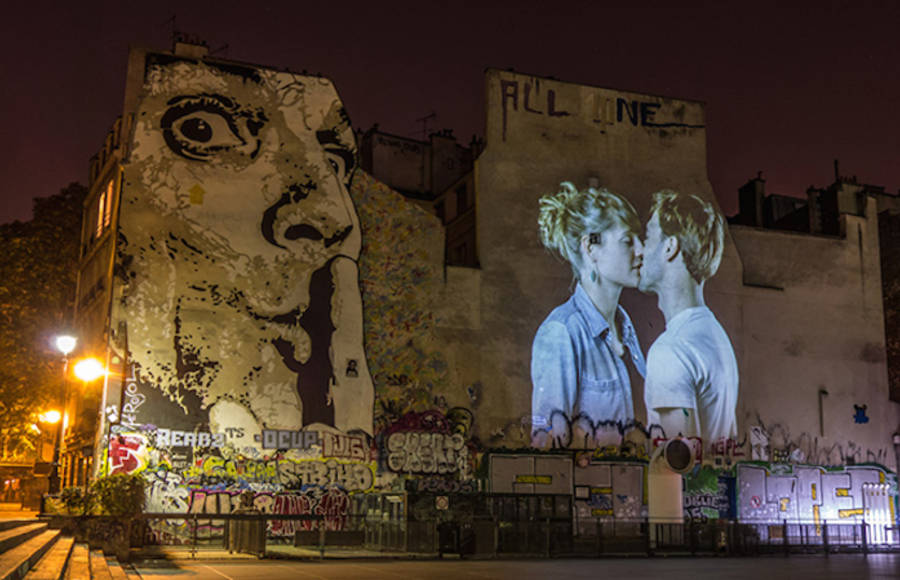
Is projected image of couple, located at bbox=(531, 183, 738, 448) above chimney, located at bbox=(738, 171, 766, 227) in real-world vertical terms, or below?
below

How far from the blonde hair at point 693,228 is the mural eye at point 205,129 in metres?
16.2

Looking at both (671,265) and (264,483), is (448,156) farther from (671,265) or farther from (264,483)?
(264,483)

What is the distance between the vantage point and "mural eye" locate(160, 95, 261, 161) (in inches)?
1220

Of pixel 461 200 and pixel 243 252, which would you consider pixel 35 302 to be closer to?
pixel 243 252

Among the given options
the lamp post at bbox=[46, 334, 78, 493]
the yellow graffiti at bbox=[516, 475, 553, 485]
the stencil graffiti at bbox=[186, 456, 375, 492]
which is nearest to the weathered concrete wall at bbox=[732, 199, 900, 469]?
the yellow graffiti at bbox=[516, 475, 553, 485]

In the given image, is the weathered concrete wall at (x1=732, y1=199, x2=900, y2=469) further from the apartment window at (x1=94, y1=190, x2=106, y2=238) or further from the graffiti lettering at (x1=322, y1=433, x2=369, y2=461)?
the apartment window at (x1=94, y1=190, x2=106, y2=238)

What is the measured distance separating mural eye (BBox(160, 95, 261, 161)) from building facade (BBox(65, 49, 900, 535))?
0.23 feet

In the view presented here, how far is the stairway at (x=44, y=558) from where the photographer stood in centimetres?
1050

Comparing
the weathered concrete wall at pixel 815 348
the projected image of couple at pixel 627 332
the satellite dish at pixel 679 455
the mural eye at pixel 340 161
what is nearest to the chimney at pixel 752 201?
the weathered concrete wall at pixel 815 348

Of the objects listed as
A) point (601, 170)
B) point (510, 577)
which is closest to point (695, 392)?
point (601, 170)

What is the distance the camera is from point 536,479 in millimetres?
33625

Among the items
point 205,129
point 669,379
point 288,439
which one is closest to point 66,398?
point 288,439

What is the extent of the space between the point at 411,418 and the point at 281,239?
24.2 feet

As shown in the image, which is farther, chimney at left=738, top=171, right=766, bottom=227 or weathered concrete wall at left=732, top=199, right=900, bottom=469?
chimney at left=738, top=171, right=766, bottom=227
